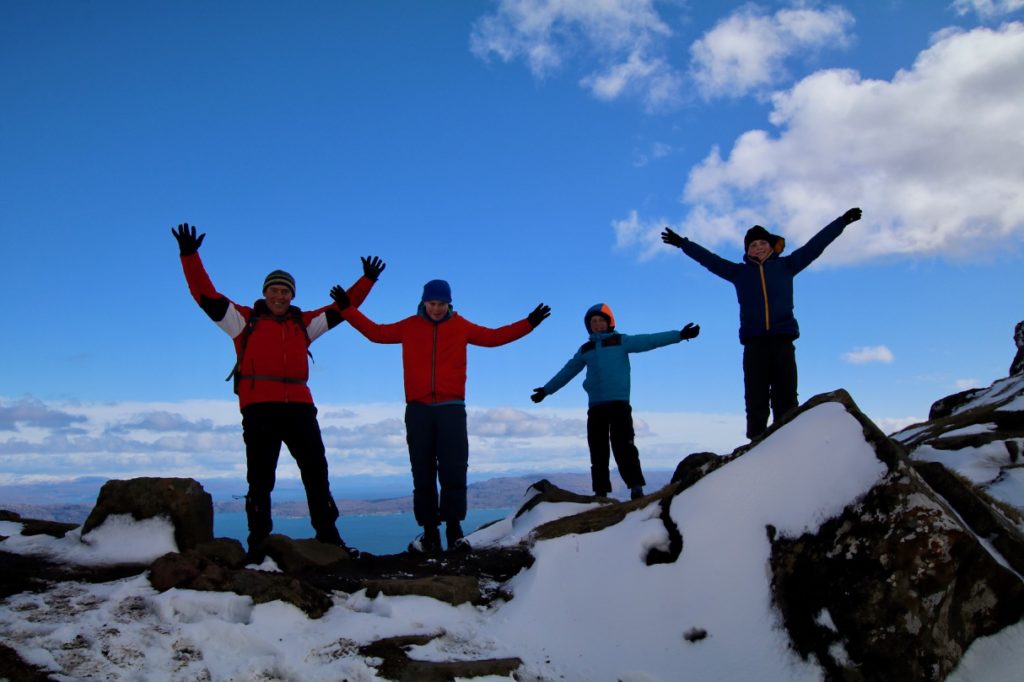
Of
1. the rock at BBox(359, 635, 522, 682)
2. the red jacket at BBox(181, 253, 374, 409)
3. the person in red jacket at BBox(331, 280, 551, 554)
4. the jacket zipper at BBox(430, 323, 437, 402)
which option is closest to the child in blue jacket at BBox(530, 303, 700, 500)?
the person in red jacket at BBox(331, 280, 551, 554)

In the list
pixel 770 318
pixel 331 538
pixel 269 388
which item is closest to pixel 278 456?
pixel 269 388

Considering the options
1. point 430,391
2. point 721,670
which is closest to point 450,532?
point 430,391

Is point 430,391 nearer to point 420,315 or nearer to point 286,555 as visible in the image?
point 420,315

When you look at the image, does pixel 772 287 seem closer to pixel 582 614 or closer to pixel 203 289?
pixel 582 614

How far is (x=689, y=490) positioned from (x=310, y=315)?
4943 millimetres

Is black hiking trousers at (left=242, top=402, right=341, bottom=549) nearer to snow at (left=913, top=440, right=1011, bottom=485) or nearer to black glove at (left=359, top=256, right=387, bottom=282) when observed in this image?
black glove at (left=359, top=256, right=387, bottom=282)

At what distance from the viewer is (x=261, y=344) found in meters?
7.61

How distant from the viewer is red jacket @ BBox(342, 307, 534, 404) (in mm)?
8422

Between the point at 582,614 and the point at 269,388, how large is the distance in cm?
433

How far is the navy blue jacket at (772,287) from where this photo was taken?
9.07 metres

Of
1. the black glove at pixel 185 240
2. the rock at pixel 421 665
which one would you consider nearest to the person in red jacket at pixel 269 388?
the black glove at pixel 185 240

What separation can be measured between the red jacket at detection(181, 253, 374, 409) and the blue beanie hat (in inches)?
67.6

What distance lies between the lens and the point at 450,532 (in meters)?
8.54

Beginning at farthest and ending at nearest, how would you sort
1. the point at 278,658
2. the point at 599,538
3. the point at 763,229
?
the point at 763,229
the point at 599,538
the point at 278,658
